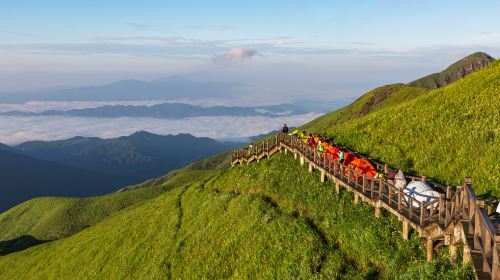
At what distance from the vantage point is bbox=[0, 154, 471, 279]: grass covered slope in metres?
24.7

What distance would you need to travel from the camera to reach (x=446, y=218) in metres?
19.2

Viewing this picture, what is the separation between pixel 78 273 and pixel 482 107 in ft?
167

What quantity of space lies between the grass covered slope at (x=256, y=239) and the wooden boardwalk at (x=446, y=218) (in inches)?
47.1

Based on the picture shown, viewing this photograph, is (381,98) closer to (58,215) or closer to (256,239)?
(58,215)

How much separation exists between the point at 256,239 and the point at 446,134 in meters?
19.8

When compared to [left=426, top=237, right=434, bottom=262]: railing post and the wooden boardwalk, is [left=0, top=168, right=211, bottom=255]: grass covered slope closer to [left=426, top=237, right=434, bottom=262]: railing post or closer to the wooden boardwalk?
the wooden boardwalk

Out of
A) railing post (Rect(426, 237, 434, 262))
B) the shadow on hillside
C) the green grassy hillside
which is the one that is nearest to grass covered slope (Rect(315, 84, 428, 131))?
the green grassy hillside

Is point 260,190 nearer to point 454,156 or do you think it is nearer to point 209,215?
point 209,215

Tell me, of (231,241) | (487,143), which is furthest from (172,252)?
(487,143)

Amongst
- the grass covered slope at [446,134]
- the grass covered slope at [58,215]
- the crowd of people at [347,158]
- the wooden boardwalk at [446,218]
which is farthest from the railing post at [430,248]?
the grass covered slope at [58,215]

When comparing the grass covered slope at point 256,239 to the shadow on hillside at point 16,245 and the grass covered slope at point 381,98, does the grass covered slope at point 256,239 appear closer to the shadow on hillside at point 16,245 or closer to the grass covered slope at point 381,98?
the shadow on hillside at point 16,245

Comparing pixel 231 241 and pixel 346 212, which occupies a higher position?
pixel 346 212

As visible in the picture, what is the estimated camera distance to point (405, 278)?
1998cm

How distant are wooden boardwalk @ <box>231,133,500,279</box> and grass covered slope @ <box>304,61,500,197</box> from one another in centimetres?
672
